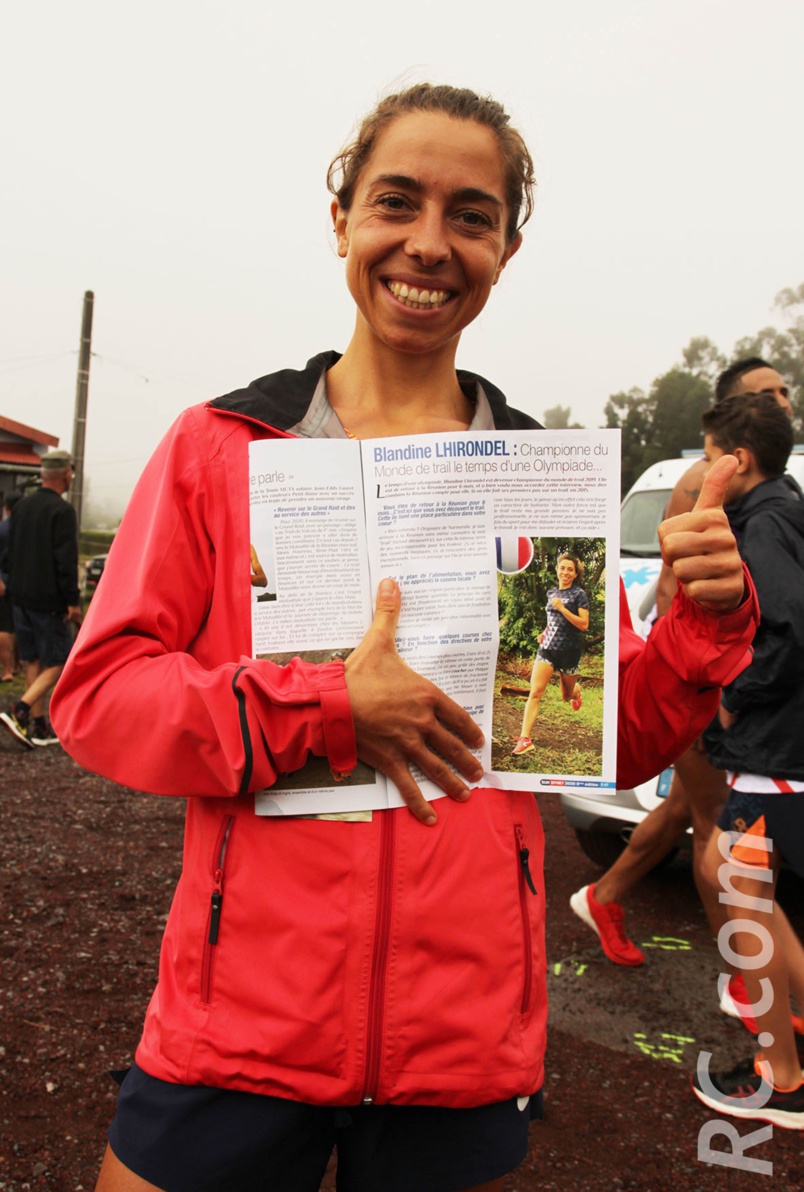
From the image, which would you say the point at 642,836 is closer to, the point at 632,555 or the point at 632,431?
the point at 632,555

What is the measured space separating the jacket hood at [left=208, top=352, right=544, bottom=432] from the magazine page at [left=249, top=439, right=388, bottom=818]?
0.09 metres

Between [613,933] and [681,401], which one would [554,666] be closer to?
[613,933]

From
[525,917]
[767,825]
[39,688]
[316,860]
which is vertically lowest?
[39,688]

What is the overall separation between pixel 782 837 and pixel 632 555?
10.2 ft

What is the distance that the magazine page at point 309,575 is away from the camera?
136cm

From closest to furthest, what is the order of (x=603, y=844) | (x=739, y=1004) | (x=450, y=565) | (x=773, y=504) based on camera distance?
(x=450, y=565), (x=773, y=504), (x=739, y=1004), (x=603, y=844)

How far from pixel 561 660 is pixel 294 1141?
2.52 feet

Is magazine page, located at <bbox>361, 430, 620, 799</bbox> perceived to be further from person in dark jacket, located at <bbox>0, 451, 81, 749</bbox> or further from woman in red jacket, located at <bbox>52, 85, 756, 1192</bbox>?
person in dark jacket, located at <bbox>0, 451, 81, 749</bbox>

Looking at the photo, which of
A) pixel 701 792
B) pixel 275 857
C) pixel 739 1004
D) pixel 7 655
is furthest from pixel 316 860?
pixel 7 655

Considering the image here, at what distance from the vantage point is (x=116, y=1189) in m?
1.33

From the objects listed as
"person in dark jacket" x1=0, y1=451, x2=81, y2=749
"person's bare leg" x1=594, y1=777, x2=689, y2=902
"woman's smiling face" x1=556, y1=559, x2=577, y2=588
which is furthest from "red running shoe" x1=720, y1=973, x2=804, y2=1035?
"person in dark jacket" x1=0, y1=451, x2=81, y2=749

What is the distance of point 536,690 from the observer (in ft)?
4.77

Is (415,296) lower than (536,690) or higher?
higher

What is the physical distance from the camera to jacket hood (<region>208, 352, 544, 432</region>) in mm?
1451
